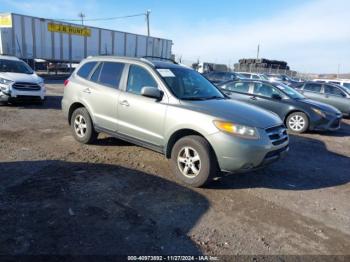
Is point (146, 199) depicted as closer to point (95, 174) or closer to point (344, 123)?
point (95, 174)

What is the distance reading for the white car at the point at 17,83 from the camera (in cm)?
989

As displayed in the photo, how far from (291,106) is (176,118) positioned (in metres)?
5.86

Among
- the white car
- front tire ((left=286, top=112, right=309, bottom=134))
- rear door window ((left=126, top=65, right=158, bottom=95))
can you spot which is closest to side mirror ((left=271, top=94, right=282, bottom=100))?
front tire ((left=286, top=112, right=309, bottom=134))

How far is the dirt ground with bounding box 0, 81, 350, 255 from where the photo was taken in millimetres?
3111

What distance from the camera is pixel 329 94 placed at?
1305 cm

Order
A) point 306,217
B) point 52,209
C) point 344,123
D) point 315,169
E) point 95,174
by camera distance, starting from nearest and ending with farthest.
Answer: point 52,209 → point 306,217 → point 95,174 → point 315,169 → point 344,123

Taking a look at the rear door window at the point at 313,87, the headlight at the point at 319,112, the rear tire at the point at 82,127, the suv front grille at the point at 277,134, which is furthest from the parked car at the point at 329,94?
the rear tire at the point at 82,127

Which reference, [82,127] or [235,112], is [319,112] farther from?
[82,127]

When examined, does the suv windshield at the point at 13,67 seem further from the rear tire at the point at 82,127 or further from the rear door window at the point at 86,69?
the rear tire at the point at 82,127

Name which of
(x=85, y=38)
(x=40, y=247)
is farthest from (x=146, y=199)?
(x=85, y=38)

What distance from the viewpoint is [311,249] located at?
3180 millimetres

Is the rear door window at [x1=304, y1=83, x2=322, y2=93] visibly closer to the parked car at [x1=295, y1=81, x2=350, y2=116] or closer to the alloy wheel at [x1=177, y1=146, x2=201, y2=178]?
the parked car at [x1=295, y1=81, x2=350, y2=116]

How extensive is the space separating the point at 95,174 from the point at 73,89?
231 centimetres

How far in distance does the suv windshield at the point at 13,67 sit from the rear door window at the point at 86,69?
5.78m
